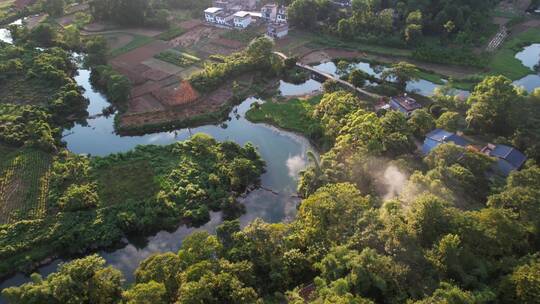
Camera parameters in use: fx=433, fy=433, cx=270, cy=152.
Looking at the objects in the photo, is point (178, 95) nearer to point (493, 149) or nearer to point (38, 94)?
point (38, 94)

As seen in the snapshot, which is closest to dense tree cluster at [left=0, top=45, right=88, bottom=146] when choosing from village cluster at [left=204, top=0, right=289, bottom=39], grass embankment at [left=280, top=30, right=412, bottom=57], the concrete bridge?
village cluster at [left=204, top=0, right=289, bottom=39]

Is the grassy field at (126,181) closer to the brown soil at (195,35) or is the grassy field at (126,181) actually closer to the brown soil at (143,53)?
the brown soil at (143,53)

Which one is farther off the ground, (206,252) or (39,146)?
(206,252)

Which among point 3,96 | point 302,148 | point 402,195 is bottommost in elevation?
point 3,96

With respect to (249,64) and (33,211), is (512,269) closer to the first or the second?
(33,211)

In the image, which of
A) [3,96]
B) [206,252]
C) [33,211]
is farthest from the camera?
[3,96]

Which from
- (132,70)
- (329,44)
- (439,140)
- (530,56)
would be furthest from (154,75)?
(530,56)

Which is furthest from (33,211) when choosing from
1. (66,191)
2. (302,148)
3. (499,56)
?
(499,56)
